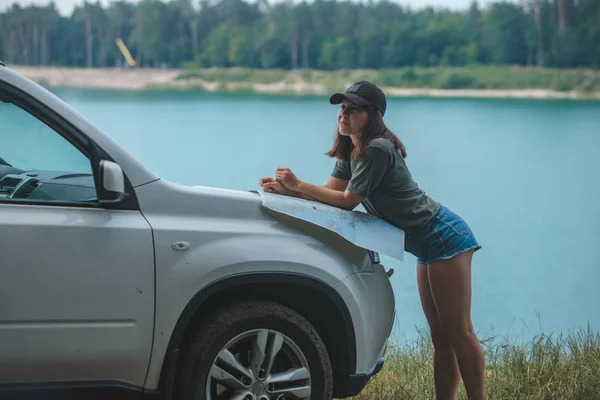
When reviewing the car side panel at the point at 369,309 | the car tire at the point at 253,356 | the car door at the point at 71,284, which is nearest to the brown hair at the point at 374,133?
the car side panel at the point at 369,309

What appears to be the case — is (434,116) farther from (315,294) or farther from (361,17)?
(315,294)

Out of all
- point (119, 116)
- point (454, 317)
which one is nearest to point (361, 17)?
point (119, 116)

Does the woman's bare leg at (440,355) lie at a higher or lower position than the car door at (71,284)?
lower

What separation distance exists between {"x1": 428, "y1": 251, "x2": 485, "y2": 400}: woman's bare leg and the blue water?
2404 cm

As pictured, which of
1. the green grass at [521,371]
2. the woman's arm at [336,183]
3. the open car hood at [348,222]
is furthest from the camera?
the green grass at [521,371]

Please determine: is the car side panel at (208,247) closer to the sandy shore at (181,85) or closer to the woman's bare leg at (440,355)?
the woman's bare leg at (440,355)

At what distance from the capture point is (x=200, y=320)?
307 cm

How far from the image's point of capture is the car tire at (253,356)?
301 cm

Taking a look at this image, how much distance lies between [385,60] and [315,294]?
43106 millimetres

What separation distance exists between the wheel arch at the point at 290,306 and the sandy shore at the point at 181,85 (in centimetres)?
3073

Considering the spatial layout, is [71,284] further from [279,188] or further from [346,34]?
[346,34]

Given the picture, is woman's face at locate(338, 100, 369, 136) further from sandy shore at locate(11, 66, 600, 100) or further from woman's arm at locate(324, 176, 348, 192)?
sandy shore at locate(11, 66, 600, 100)

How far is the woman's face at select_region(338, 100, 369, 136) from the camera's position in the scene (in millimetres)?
3428

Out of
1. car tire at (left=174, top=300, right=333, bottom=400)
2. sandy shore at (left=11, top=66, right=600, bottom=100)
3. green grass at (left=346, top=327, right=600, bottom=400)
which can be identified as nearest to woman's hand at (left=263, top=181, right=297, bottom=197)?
car tire at (left=174, top=300, right=333, bottom=400)
